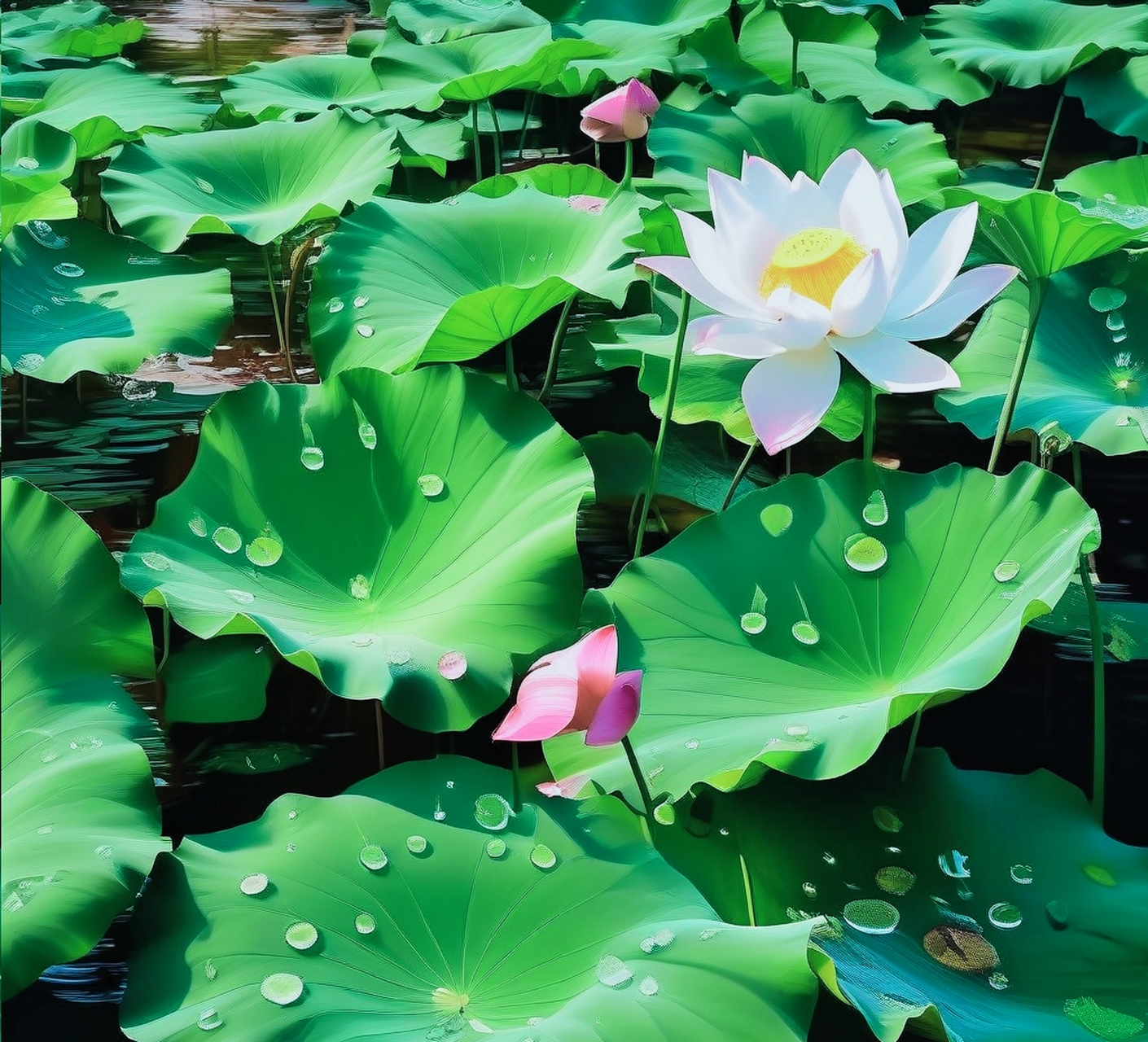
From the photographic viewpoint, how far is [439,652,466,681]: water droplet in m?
0.89

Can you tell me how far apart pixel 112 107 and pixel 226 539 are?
50.2 inches

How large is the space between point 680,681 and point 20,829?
50 centimetres

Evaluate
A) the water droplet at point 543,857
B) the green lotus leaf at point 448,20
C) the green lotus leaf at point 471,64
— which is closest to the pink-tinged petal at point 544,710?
the water droplet at point 543,857

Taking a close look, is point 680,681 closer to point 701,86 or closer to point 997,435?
point 997,435

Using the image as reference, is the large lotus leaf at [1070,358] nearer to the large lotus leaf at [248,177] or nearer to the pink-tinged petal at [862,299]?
the pink-tinged petal at [862,299]

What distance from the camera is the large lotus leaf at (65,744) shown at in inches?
27.7

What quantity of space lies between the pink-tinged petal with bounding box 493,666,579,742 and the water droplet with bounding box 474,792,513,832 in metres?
0.13

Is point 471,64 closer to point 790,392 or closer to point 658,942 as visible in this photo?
point 790,392

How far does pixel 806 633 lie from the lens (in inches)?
36.7

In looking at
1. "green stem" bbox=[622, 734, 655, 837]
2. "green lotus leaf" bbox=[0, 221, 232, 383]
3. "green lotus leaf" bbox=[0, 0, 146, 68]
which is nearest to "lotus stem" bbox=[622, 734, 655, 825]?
"green stem" bbox=[622, 734, 655, 837]

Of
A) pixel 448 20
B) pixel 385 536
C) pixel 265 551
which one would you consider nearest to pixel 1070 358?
pixel 385 536

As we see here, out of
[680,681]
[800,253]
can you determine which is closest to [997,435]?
[800,253]

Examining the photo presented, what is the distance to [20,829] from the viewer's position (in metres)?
0.76

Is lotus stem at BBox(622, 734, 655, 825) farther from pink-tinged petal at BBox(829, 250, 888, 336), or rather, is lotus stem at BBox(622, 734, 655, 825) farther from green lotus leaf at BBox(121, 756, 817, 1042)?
pink-tinged petal at BBox(829, 250, 888, 336)
